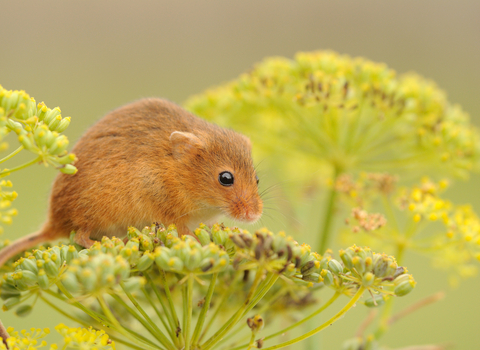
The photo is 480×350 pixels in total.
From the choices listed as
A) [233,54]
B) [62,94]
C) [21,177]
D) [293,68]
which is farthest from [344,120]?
[233,54]

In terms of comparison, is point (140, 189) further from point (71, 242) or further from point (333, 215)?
point (333, 215)

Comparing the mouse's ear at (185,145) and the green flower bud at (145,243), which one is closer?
the green flower bud at (145,243)

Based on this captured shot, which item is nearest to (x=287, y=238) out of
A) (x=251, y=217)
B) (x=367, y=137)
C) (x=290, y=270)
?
(x=290, y=270)

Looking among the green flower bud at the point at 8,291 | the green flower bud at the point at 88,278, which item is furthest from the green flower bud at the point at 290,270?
the green flower bud at the point at 8,291

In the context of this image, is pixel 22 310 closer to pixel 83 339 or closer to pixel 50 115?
pixel 83 339

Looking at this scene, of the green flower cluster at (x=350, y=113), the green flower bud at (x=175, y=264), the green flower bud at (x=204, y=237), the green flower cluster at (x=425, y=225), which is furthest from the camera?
the green flower cluster at (x=350, y=113)

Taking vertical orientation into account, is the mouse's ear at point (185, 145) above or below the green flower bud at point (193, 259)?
above

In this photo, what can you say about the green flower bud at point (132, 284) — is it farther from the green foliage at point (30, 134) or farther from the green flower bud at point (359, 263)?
the green flower bud at point (359, 263)
